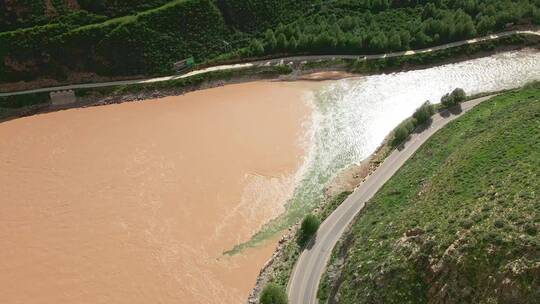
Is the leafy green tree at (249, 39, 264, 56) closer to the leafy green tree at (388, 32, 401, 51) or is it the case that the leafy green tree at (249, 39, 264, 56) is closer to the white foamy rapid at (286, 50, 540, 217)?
the white foamy rapid at (286, 50, 540, 217)

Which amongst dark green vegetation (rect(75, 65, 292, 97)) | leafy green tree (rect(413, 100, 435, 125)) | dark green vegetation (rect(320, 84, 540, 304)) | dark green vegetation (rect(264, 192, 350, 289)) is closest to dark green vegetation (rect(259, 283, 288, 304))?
dark green vegetation (rect(264, 192, 350, 289))

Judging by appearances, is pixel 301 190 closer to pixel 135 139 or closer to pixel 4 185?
pixel 135 139

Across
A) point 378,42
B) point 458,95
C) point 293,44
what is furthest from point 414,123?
point 293,44

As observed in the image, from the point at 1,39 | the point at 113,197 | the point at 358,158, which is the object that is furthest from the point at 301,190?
the point at 1,39

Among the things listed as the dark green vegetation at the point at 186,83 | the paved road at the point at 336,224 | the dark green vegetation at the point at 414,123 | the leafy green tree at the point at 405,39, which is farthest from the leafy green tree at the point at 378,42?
the paved road at the point at 336,224

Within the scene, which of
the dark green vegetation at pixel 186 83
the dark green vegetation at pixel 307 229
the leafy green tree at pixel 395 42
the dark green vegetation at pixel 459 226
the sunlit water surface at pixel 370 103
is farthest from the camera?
the leafy green tree at pixel 395 42

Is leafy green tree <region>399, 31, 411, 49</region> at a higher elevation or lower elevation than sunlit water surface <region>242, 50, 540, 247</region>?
higher

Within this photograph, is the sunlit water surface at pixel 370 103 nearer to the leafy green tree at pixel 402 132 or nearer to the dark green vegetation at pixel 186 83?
the leafy green tree at pixel 402 132
